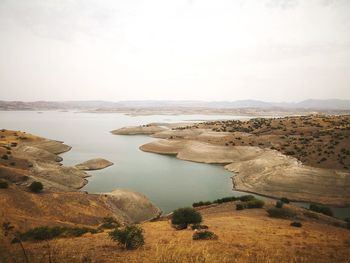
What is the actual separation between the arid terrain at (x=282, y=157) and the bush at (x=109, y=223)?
22985mm

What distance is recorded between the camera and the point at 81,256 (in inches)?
481

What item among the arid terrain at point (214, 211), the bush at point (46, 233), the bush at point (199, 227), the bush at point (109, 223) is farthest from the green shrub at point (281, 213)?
the bush at point (46, 233)

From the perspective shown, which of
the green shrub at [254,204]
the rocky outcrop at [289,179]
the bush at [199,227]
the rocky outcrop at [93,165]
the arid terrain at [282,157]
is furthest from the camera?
the rocky outcrop at [93,165]

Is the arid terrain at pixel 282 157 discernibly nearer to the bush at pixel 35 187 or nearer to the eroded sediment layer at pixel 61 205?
the eroded sediment layer at pixel 61 205

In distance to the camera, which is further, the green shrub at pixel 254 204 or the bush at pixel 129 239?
the green shrub at pixel 254 204

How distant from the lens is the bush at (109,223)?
23.8 m

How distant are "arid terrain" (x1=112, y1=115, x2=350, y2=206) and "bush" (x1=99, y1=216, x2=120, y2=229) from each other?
75.4 ft

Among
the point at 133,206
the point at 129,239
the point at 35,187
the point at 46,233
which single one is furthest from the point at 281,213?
the point at 35,187

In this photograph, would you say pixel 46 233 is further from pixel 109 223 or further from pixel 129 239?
pixel 109 223

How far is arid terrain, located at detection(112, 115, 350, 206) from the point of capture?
4044cm

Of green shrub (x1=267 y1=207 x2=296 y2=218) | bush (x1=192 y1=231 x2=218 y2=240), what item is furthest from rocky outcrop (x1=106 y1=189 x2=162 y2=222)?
bush (x1=192 y1=231 x2=218 y2=240)

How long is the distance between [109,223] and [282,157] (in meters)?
41.3

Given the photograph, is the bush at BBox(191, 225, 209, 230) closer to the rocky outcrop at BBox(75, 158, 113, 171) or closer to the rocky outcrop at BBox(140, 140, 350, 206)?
the rocky outcrop at BBox(140, 140, 350, 206)

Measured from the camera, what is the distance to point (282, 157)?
2168 inches
